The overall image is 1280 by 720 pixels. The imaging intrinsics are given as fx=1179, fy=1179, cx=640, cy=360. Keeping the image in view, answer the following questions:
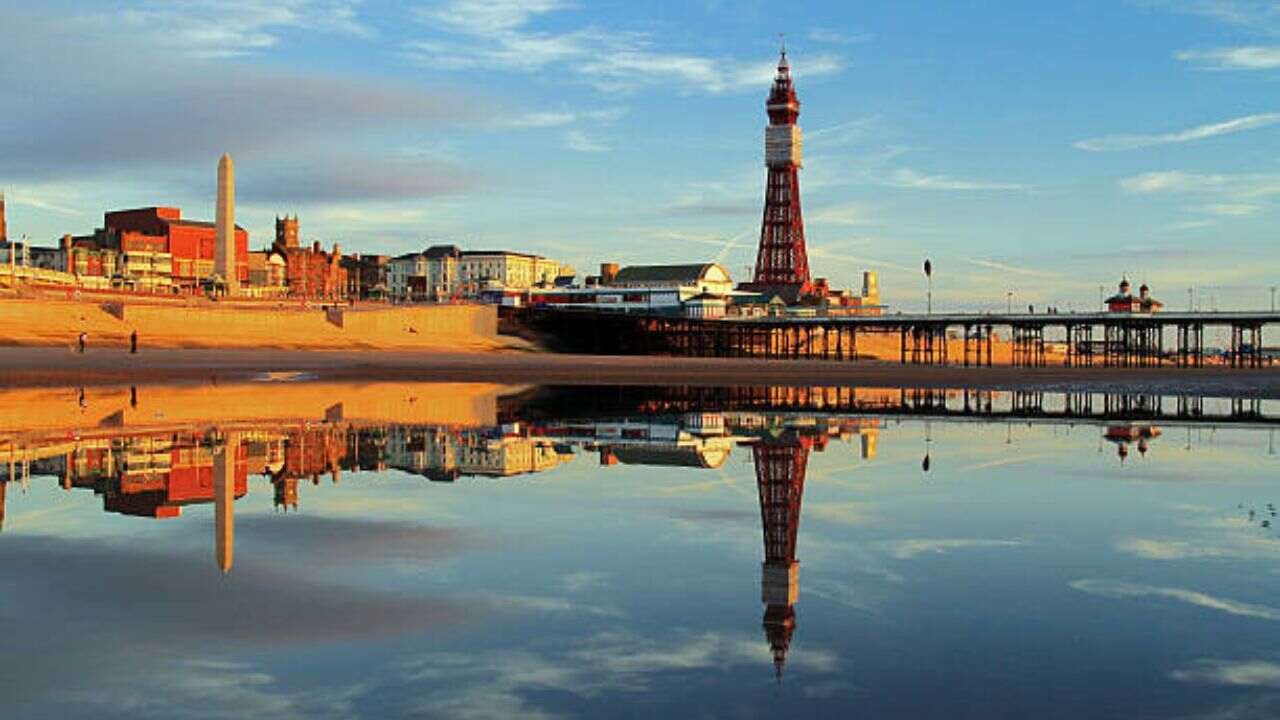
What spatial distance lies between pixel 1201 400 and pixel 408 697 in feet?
111

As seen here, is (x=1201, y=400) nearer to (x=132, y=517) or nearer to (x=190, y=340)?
(x=132, y=517)

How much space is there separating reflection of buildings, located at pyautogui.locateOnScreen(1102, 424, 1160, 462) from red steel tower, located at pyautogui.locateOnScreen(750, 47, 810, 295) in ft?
439

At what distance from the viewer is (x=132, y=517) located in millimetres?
9195

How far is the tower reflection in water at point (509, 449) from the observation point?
9.67 meters

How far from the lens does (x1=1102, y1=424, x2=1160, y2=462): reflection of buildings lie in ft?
55.3

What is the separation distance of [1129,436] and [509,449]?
10.7 metres

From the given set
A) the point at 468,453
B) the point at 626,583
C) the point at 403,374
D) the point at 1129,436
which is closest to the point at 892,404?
the point at 1129,436

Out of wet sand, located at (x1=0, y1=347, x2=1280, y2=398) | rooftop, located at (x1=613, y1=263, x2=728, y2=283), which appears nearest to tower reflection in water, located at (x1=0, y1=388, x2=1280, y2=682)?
wet sand, located at (x1=0, y1=347, x2=1280, y2=398)

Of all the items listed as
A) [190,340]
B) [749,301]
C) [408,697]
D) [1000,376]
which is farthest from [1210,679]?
[749,301]

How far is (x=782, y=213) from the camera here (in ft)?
513

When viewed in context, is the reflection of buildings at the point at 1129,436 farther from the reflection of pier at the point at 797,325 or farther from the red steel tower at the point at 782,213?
the red steel tower at the point at 782,213

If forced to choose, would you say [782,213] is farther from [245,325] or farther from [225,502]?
[225,502]

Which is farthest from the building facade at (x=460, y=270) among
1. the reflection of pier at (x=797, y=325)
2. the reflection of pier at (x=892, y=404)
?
the reflection of pier at (x=892, y=404)

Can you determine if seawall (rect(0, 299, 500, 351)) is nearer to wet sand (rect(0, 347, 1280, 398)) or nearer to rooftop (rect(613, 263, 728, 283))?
wet sand (rect(0, 347, 1280, 398))
